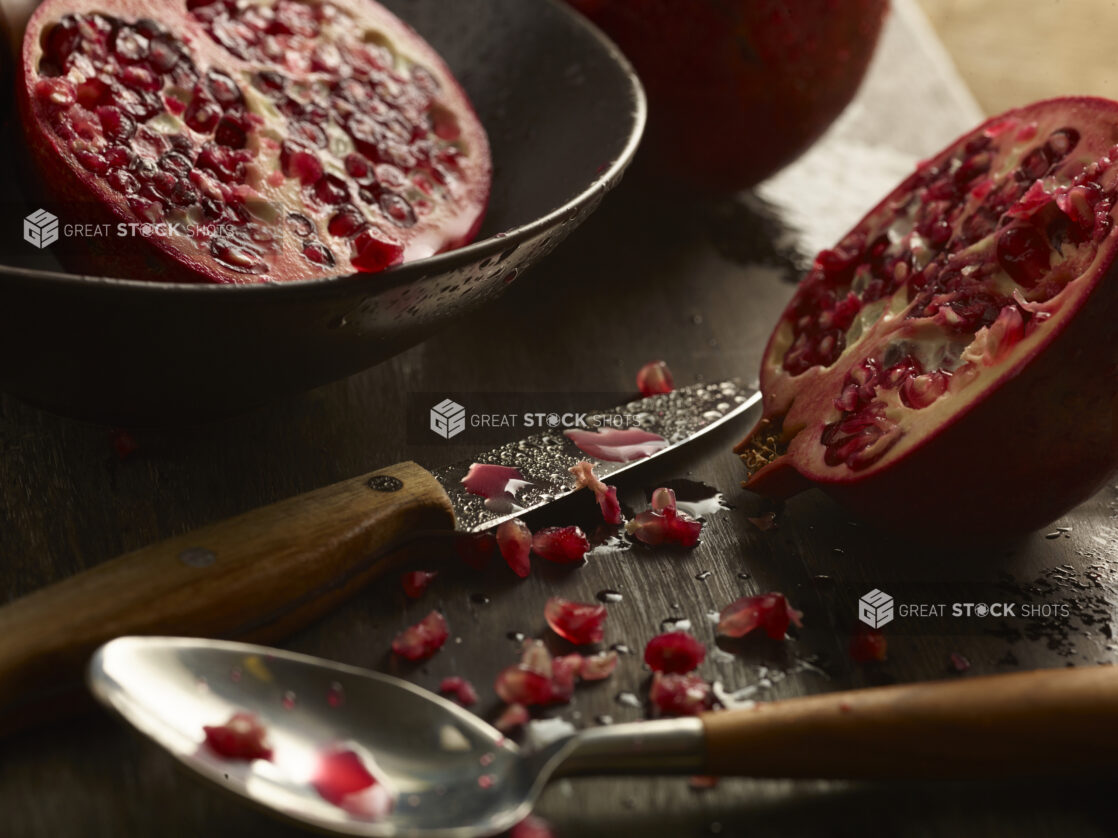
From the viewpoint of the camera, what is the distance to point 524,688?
3.02 feet

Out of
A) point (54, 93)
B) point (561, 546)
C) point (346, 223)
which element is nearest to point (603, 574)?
point (561, 546)

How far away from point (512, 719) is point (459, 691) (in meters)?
0.05

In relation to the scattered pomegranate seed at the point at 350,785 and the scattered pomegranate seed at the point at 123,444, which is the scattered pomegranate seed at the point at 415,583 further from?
the scattered pomegranate seed at the point at 123,444

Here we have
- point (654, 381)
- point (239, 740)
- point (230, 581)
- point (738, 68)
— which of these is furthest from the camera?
point (738, 68)

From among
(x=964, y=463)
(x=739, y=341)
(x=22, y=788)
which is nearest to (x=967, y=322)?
(x=964, y=463)

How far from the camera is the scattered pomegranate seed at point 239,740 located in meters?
0.79

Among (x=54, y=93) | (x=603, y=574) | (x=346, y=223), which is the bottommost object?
(x=603, y=574)

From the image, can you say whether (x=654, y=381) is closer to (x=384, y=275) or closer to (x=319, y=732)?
(x=384, y=275)

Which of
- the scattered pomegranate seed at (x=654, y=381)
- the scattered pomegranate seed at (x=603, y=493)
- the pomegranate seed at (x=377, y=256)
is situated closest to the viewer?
the pomegranate seed at (x=377, y=256)

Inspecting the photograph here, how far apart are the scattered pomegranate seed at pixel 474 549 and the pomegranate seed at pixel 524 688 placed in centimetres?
15

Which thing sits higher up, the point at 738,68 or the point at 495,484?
the point at 738,68

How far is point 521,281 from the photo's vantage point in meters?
1.49

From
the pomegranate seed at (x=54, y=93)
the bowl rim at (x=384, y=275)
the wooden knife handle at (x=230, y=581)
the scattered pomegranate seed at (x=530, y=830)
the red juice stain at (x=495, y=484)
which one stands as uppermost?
the pomegranate seed at (x=54, y=93)

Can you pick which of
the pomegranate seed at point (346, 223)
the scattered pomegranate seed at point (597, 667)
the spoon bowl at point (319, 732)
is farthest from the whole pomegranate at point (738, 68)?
the spoon bowl at point (319, 732)
